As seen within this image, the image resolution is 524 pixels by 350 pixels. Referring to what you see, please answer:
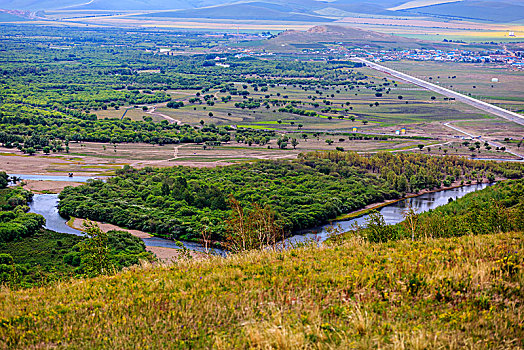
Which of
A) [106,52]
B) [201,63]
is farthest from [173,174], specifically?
[106,52]

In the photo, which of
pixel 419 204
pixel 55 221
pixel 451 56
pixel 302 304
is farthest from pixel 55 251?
pixel 451 56

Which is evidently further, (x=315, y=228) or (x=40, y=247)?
(x=315, y=228)

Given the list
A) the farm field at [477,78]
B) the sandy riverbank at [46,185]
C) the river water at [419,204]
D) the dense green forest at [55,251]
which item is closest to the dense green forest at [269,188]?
the river water at [419,204]

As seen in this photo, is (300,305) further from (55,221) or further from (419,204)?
(419,204)

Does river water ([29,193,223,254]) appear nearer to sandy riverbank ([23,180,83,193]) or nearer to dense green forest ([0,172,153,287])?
dense green forest ([0,172,153,287])

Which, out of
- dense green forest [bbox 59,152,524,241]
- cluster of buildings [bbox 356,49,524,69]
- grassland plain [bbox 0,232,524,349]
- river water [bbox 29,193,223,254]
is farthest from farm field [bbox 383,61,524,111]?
grassland plain [bbox 0,232,524,349]
